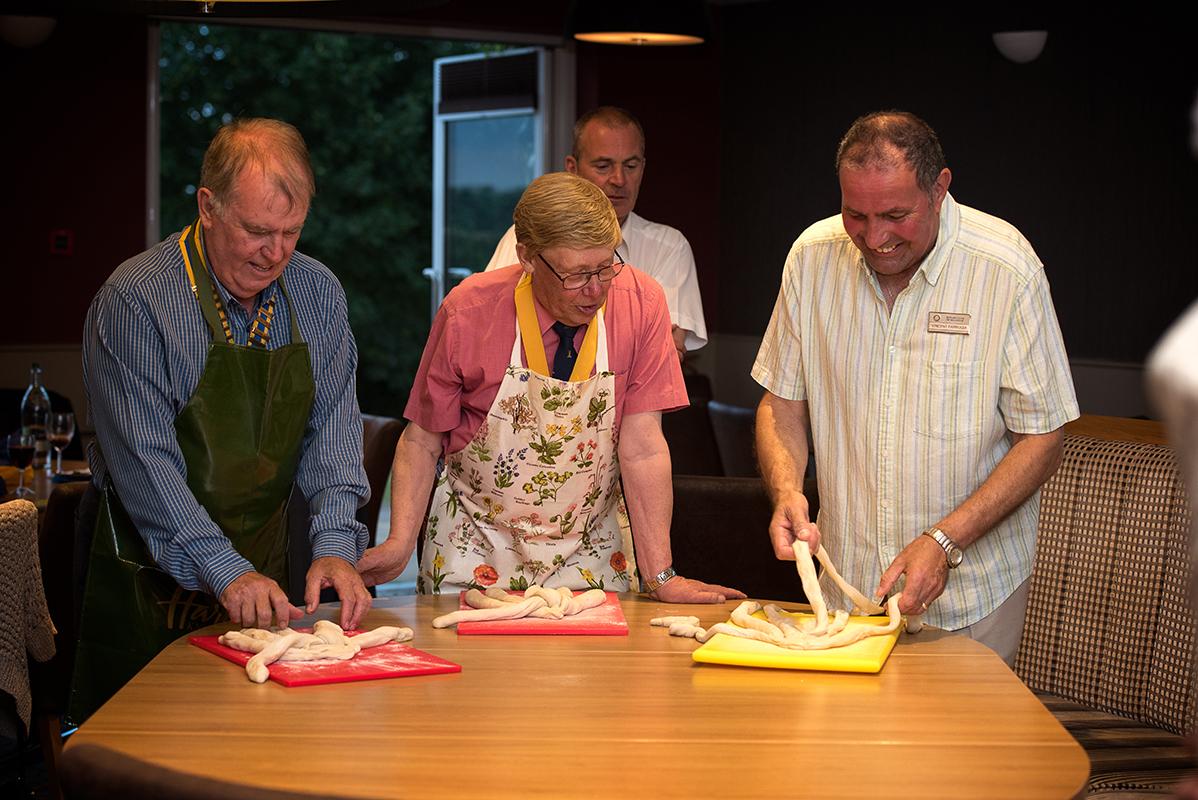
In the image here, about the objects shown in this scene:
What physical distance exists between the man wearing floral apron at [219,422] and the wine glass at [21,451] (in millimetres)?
1850

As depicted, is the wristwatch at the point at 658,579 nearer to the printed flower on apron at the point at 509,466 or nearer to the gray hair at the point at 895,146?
the printed flower on apron at the point at 509,466

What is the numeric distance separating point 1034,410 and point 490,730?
1299mm

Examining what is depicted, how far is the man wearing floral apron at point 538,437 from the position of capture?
277cm

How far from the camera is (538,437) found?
2771mm

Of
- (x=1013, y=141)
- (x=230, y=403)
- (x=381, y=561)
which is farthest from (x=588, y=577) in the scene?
(x=1013, y=141)

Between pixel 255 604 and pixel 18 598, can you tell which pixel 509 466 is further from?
pixel 18 598

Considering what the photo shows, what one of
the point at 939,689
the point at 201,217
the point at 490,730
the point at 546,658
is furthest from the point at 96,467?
the point at 939,689

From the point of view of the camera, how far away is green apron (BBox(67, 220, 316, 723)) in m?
2.58

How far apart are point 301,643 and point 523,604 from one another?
17.0 inches

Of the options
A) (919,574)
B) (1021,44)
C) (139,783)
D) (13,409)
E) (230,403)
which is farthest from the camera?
(1021,44)

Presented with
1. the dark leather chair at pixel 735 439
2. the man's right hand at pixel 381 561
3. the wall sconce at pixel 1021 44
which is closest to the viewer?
the man's right hand at pixel 381 561

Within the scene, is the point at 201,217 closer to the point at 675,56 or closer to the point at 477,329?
the point at 477,329

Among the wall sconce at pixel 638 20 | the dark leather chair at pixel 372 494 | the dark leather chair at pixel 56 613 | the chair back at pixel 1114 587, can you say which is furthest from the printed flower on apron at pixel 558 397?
the wall sconce at pixel 638 20

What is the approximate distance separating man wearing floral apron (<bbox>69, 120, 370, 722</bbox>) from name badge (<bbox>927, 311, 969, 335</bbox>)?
1.12 metres
